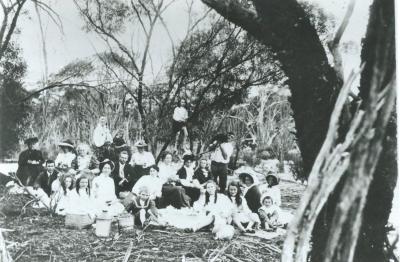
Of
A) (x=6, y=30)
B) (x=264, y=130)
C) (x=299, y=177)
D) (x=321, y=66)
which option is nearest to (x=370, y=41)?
(x=321, y=66)

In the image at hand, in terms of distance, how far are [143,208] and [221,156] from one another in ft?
3.65

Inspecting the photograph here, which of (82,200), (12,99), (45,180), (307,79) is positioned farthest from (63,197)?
(307,79)

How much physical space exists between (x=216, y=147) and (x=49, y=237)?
2052 mm

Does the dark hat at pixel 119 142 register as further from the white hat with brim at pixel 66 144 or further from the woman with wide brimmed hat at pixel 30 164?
the woman with wide brimmed hat at pixel 30 164

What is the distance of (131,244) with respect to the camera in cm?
353

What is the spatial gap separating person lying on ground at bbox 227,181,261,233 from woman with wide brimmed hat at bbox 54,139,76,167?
1778 millimetres

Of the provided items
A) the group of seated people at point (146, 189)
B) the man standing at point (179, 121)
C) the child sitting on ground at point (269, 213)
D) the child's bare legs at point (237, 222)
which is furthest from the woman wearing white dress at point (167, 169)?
the child sitting on ground at point (269, 213)

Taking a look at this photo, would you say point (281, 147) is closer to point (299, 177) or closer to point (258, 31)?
point (299, 177)

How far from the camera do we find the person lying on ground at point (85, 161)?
15.5 ft

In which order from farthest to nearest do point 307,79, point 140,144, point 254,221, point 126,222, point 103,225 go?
point 140,144 → point 254,221 → point 126,222 → point 103,225 → point 307,79

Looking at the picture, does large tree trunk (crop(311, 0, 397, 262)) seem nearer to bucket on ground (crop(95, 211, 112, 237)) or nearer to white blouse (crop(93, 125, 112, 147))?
bucket on ground (crop(95, 211, 112, 237))

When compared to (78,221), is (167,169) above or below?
above

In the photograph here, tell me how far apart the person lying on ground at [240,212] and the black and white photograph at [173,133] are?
0.01 metres

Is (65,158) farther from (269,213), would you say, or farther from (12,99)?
(269,213)
